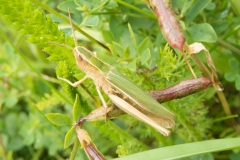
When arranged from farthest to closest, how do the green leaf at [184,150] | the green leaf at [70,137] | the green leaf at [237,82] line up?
the green leaf at [237,82], the green leaf at [70,137], the green leaf at [184,150]

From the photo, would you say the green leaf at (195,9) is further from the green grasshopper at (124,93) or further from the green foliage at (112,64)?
the green grasshopper at (124,93)

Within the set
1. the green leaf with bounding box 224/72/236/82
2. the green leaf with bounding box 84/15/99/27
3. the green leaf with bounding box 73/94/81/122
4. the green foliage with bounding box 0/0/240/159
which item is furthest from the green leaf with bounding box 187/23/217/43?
the green leaf with bounding box 73/94/81/122

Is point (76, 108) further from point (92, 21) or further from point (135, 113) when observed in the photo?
point (92, 21)

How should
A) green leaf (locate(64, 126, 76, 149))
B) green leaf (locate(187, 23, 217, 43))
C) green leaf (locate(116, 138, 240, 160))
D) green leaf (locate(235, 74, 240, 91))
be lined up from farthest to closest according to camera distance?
green leaf (locate(235, 74, 240, 91)), green leaf (locate(187, 23, 217, 43)), green leaf (locate(64, 126, 76, 149)), green leaf (locate(116, 138, 240, 160))

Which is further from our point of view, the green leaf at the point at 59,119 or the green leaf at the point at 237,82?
the green leaf at the point at 237,82

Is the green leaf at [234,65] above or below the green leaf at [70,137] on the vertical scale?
above

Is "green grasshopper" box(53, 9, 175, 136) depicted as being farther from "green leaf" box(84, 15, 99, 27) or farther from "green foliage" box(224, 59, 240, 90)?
"green foliage" box(224, 59, 240, 90)

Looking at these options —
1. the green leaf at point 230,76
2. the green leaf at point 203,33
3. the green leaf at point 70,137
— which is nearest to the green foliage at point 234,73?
the green leaf at point 230,76
